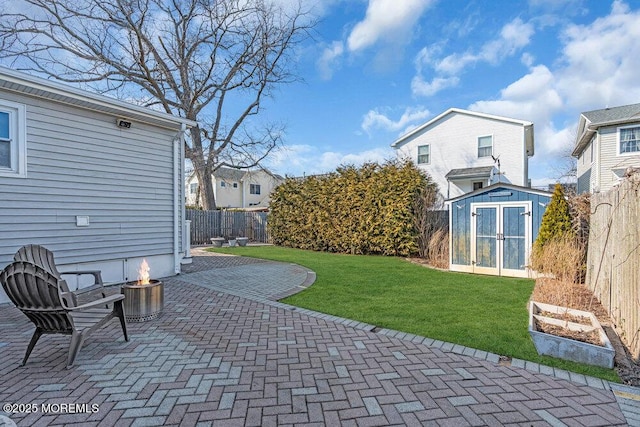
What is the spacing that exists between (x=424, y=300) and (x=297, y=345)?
120 inches

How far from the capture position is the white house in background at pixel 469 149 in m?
17.5

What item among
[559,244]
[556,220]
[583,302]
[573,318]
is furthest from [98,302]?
[556,220]

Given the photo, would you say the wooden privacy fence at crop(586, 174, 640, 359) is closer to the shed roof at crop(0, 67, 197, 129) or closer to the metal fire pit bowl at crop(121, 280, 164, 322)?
the metal fire pit bowl at crop(121, 280, 164, 322)

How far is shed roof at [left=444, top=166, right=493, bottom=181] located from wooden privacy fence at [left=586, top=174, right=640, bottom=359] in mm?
12068

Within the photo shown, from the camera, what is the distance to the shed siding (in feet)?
19.3

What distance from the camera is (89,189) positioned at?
6.71 m

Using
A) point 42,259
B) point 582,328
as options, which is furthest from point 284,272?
point 582,328

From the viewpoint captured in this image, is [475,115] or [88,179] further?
[475,115]

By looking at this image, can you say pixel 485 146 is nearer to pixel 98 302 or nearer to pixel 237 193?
pixel 98 302

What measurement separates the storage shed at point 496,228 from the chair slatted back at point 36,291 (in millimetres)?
8978

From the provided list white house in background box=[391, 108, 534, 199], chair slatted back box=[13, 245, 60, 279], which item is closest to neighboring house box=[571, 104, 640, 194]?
white house in background box=[391, 108, 534, 199]

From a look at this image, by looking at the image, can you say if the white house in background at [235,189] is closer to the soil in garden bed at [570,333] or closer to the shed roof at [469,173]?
the shed roof at [469,173]

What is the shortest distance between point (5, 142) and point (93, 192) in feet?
5.18

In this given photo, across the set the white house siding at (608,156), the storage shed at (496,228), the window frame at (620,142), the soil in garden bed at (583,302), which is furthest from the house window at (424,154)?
the soil in garden bed at (583,302)
